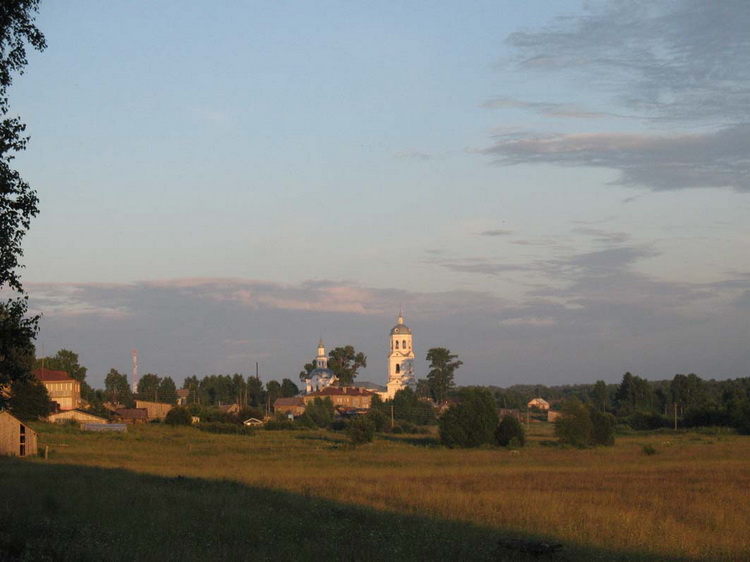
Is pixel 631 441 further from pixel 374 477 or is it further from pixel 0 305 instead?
pixel 0 305

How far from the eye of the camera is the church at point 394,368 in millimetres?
181125

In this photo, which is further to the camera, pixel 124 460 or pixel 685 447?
pixel 685 447

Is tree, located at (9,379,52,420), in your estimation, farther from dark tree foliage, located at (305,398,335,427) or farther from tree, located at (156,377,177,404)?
tree, located at (156,377,177,404)

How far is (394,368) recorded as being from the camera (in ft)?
607

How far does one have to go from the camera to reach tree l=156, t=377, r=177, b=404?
171500mm

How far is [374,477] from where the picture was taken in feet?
137

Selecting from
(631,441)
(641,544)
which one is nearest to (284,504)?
(641,544)

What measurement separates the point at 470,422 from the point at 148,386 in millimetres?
115797

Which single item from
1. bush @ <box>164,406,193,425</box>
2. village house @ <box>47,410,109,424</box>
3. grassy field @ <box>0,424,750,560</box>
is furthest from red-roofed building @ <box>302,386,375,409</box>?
grassy field @ <box>0,424,750,560</box>

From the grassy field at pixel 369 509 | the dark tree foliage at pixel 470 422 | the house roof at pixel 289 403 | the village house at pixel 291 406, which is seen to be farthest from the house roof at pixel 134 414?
the grassy field at pixel 369 509

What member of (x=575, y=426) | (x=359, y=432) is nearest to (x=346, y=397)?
(x=359, y=432)

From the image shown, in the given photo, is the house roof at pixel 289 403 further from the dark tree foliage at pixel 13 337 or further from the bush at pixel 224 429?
the dark tree foliage at pixel 13 337

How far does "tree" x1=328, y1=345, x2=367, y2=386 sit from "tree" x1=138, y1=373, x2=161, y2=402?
125 ft

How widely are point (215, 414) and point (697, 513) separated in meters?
79.8
